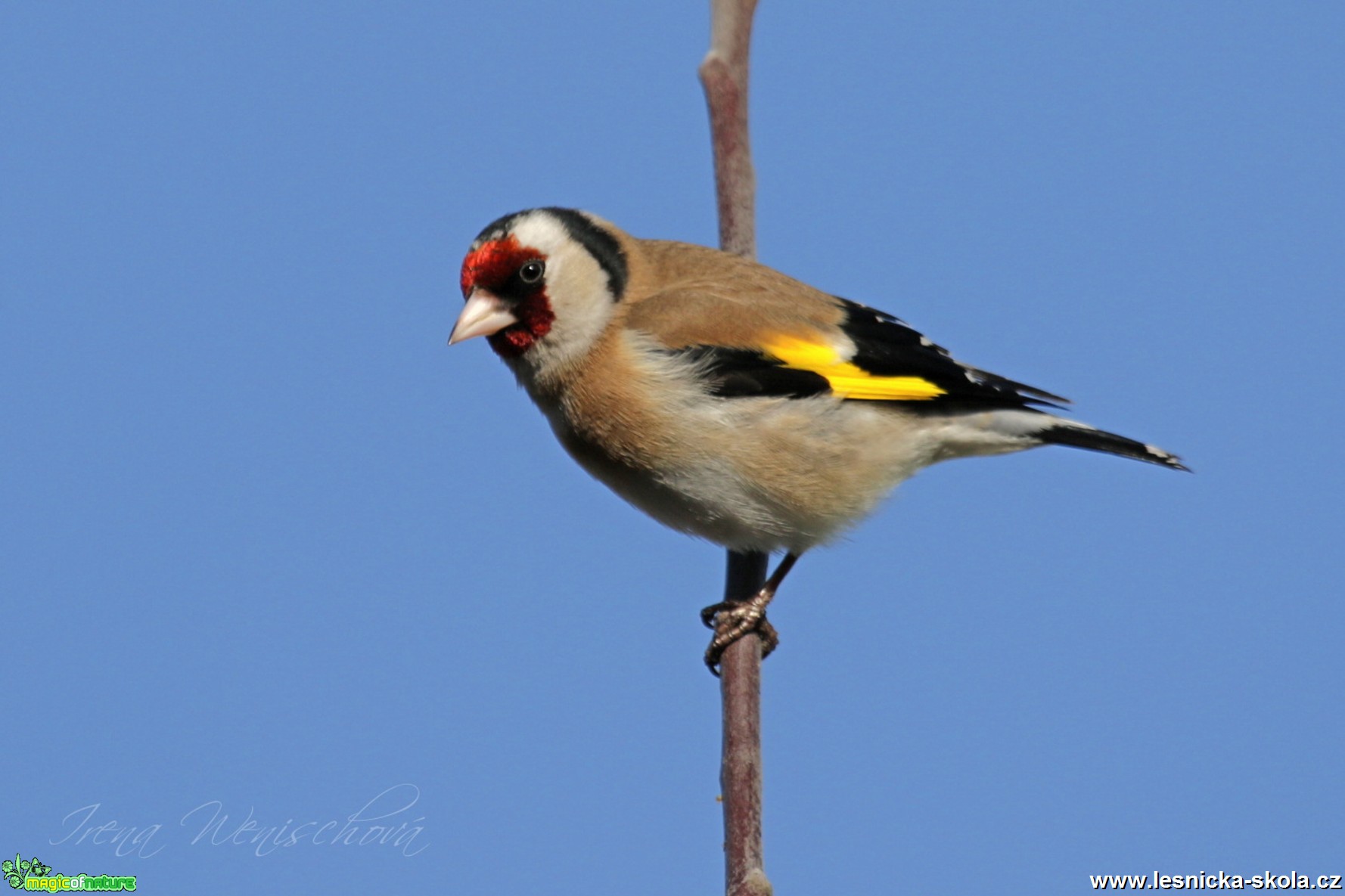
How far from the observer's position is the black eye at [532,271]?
199 inches

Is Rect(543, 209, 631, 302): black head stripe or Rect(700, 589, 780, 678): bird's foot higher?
Rect(543, 209, 631, 302): black head stripe

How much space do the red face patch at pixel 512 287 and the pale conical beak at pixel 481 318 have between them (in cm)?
3

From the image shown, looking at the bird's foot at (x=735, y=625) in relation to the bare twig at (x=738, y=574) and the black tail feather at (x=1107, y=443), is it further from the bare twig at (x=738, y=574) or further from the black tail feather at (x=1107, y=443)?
the black tail feather at (x=1107, y=443)

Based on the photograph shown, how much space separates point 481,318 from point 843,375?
140cm

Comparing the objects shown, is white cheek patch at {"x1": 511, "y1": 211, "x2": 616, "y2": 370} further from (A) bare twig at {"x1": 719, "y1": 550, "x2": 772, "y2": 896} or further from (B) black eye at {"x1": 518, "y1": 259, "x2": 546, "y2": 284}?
(A) bare twig at {"x1": 719, "y1": 550, "x2": 772, "y2": 896}

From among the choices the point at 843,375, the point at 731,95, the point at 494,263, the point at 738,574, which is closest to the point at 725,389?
the point at 843,375

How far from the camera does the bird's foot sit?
17.0 ft

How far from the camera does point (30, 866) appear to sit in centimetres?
479

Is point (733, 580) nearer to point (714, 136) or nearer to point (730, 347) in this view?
point (730, 347)

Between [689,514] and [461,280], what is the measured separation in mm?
1229

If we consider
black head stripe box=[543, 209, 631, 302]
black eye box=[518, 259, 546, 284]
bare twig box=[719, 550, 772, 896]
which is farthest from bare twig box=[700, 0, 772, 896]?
black eye box=[518, 259, 546, 284]

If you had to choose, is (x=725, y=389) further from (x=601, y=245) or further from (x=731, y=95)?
(x=731, y=95)

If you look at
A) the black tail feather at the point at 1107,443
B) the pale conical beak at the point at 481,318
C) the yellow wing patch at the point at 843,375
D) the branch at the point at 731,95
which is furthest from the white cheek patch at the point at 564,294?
the black tail feather at the point at 1107,443

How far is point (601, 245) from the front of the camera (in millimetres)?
5375
